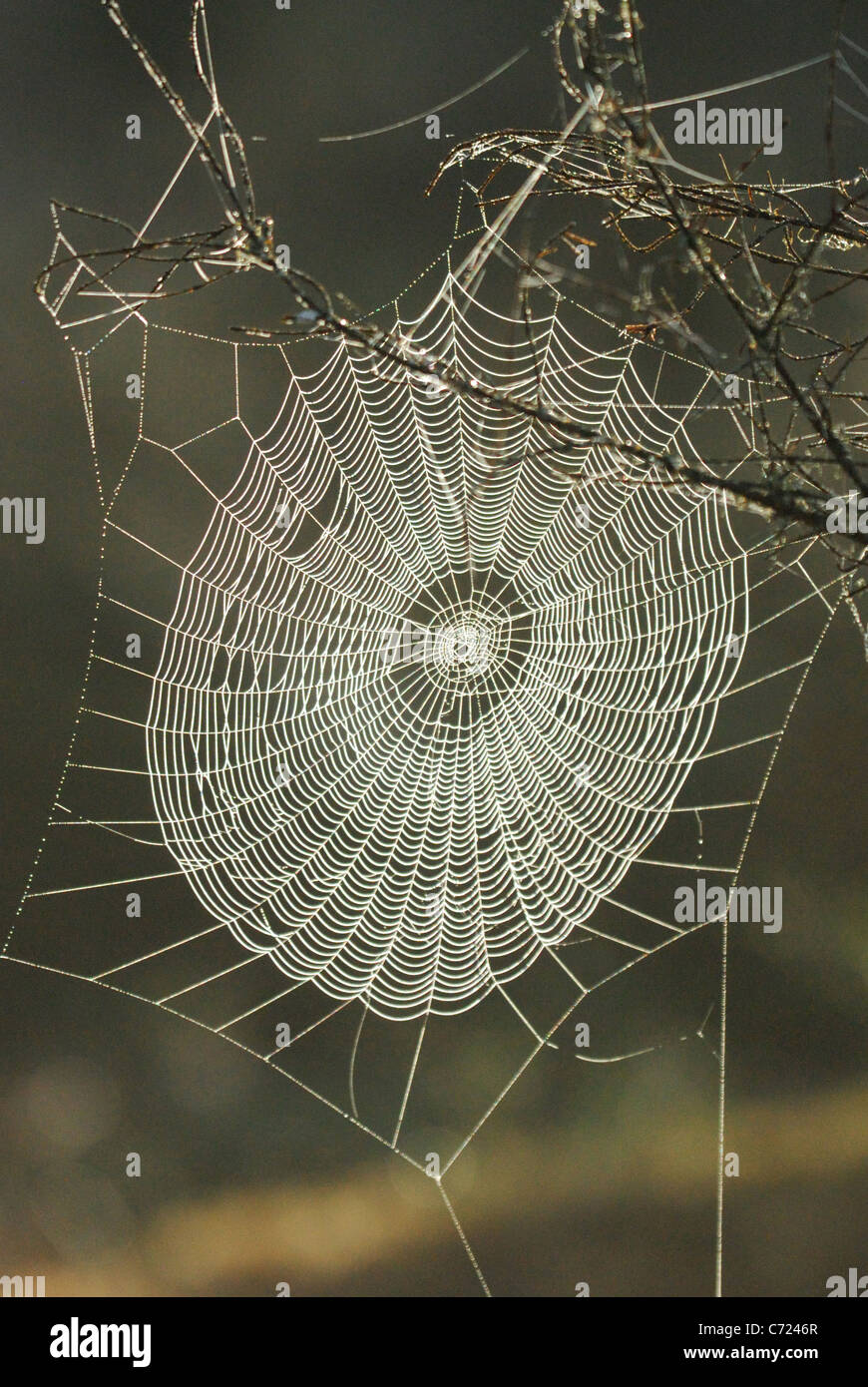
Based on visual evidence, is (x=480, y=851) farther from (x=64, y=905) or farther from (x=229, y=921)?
(x=64, y=905)

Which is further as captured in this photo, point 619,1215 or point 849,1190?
point 849,1190

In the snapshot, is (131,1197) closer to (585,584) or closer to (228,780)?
(228,780)

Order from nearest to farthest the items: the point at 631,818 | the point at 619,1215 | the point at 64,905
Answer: the point at 631,818 < the point at 64,905 < the point at 619,1215

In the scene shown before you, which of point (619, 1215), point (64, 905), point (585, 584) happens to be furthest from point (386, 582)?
point (619, 1215)
